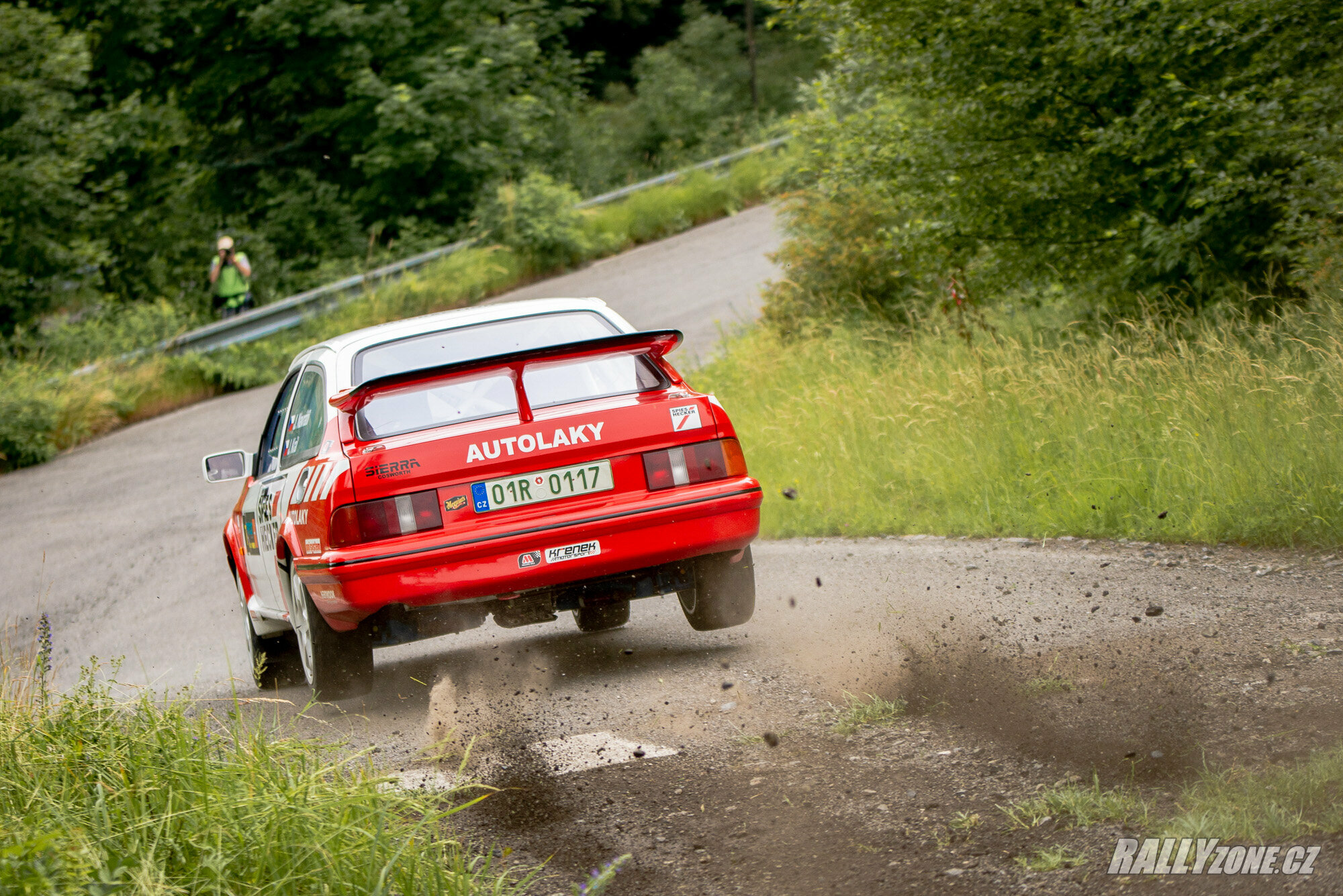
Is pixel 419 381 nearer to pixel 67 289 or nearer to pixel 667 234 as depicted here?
pixel 67 289

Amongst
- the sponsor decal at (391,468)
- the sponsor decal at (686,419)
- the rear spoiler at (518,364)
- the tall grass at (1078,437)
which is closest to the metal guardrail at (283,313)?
the tall grass at (1078,437)

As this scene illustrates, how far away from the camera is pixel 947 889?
3.30 meters

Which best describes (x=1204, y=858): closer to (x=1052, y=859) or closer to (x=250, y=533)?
(x=1052, y=859)

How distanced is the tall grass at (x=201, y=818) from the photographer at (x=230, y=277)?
16125 millimetres

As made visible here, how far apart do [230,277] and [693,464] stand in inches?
622

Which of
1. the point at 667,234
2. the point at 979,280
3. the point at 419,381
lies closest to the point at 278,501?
the point at 419,381

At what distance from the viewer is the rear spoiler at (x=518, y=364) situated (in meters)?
5.21

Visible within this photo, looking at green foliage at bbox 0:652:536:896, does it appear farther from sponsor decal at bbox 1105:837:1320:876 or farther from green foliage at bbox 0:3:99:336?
green foliage at bbox 0:3:99:336

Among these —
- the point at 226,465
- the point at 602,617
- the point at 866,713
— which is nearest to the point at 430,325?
the point at 226,465

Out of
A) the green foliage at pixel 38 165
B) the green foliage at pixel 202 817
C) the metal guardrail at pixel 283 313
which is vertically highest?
the green foliage at pixel 38 165

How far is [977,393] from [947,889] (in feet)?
22.0

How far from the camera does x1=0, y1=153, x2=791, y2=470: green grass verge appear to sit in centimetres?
1541

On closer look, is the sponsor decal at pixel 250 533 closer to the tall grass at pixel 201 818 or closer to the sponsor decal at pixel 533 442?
the sponsor decal at pixel 533 442

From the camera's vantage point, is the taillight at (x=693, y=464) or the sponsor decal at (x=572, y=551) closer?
the sponsor decal at (x=572, y=551)
